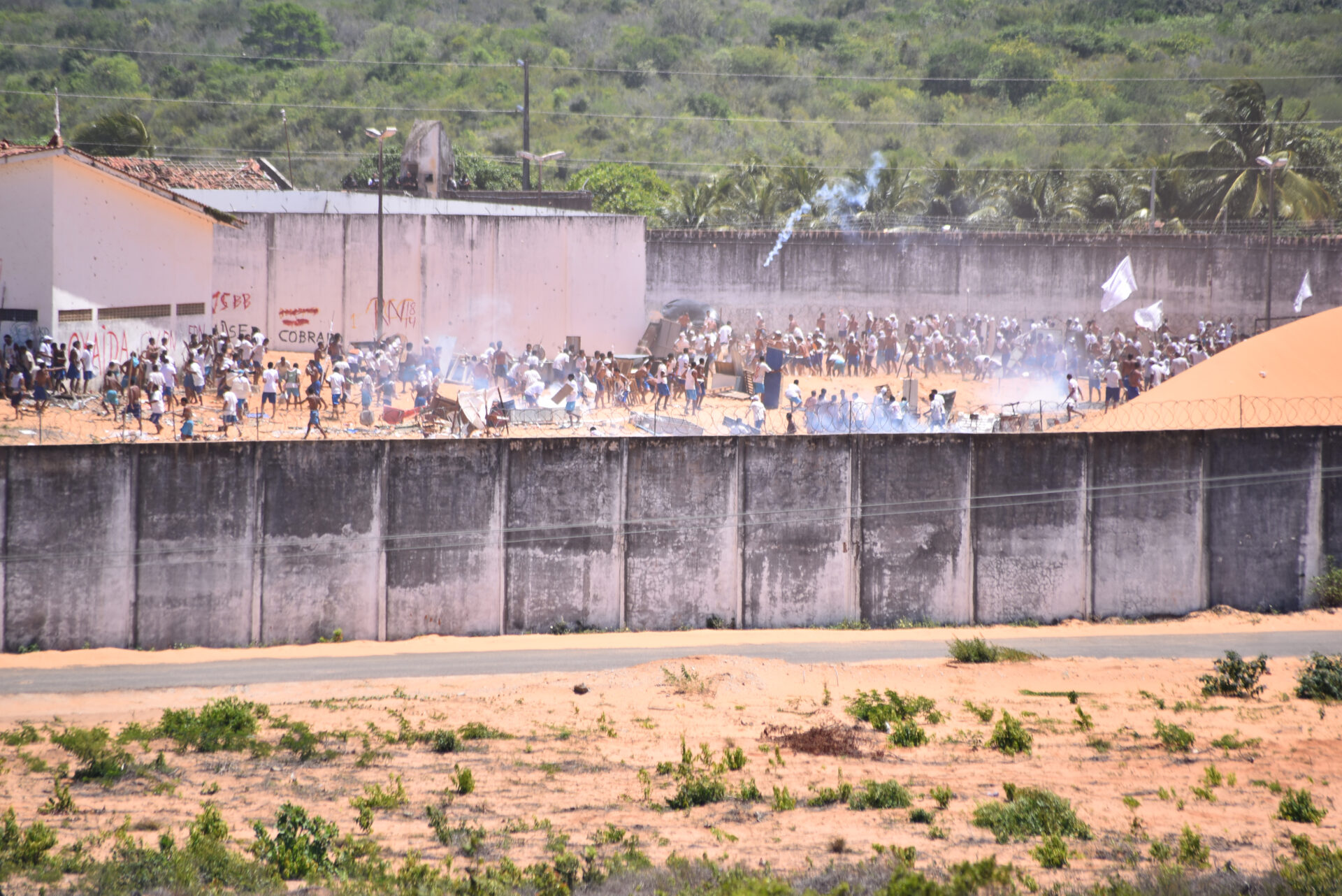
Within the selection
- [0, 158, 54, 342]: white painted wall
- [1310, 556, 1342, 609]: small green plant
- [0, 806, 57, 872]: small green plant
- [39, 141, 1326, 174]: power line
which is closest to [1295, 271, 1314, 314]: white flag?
[39, 141, 1326, 174]: power line

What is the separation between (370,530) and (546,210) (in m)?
22.4

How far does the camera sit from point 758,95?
75.5 meters

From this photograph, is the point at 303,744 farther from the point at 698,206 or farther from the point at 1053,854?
the point at 698,206

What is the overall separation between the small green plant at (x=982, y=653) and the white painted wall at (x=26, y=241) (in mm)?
20657

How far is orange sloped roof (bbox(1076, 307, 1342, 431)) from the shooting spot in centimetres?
2370

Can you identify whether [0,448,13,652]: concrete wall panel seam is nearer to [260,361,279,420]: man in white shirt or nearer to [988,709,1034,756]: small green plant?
[260,361,279,420]: man in white shirt

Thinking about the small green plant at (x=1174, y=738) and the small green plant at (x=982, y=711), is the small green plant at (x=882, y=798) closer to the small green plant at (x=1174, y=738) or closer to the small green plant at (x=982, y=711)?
the small green plant at (x=982, y=711)

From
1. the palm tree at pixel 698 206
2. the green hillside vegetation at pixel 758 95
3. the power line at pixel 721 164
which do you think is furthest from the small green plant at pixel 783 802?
the power line at pixel 721 164

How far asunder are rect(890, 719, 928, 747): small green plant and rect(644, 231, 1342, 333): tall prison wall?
91.7 feet

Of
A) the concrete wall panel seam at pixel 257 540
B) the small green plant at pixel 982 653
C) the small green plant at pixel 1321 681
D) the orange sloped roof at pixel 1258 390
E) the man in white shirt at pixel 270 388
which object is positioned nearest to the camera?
the small green plant at pixel 1321 681

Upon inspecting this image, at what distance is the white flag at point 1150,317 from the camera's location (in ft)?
122

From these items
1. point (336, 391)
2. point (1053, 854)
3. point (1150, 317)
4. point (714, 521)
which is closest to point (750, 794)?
point (1053, 854)

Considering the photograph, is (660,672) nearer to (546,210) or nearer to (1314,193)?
(546,210)

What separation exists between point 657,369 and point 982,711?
Answer: 15.7m
